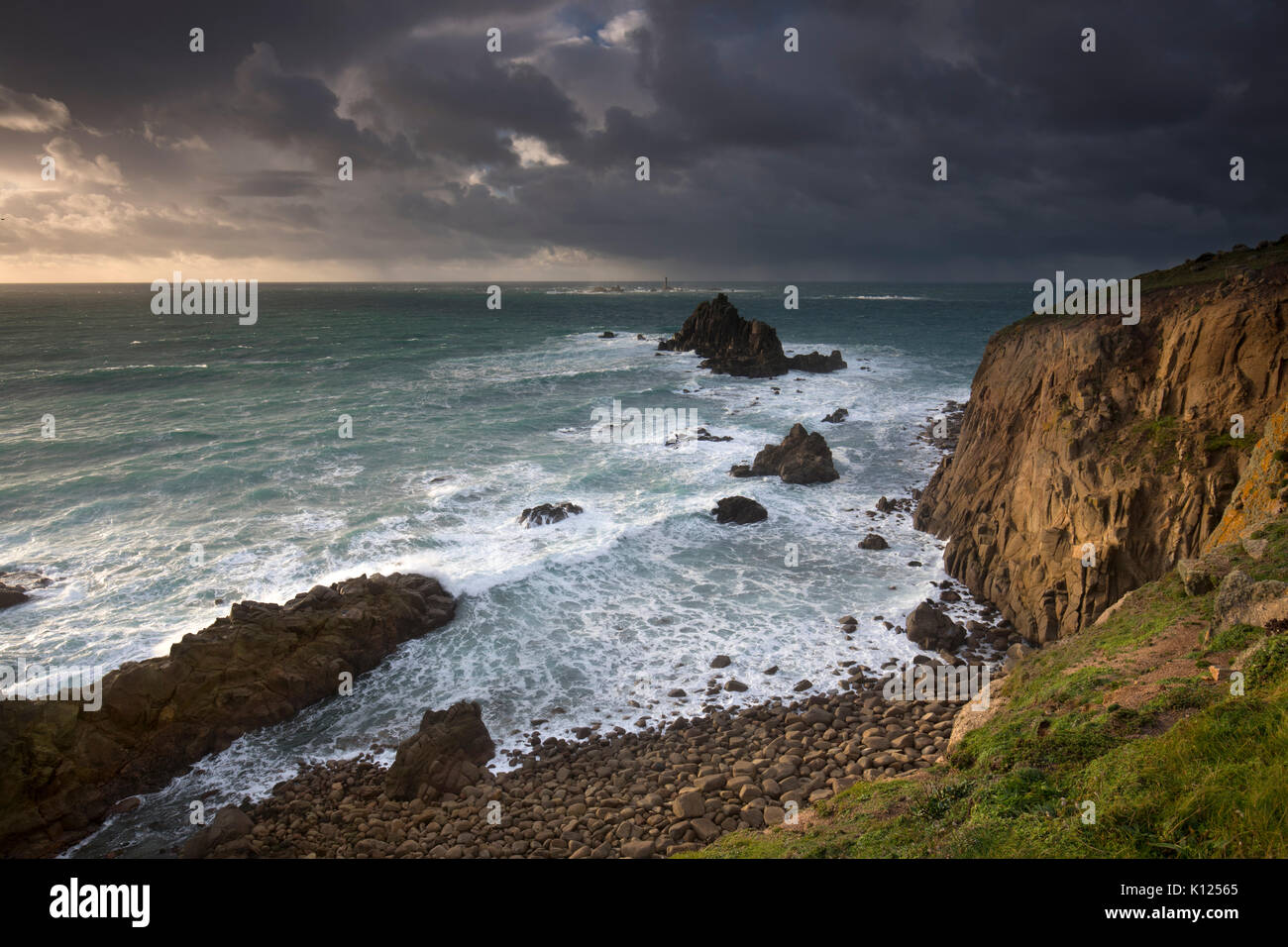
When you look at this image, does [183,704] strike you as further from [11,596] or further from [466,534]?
[466,534]

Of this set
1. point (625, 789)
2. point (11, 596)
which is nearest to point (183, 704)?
point (11, 596)

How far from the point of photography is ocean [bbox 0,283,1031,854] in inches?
693

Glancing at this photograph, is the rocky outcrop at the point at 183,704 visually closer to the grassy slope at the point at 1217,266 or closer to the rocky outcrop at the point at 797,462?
the rocky outcrop at the point at 797,462

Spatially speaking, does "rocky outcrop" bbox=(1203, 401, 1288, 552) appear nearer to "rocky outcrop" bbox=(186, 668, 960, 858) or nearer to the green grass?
the green grass

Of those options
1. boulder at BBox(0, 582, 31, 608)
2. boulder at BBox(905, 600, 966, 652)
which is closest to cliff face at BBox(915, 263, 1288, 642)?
boulder at BBox(905, 600, 966, 652)

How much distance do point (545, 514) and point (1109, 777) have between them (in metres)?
22.1

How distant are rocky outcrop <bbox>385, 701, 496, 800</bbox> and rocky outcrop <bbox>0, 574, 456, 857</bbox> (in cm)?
425

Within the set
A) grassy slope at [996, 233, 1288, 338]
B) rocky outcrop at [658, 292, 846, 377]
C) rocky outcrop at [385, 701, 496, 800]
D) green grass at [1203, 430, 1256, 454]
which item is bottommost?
rocky outcrop at [385, 701, 496, 800]

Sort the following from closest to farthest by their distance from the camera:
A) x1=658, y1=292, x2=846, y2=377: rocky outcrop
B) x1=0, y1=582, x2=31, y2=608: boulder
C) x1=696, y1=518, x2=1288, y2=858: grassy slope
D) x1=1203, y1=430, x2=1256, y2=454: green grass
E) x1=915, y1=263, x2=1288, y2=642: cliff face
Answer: x1=696, y1=518, x2=1288, y2=858: grassy slope, x1=1203, y1=430, x2=1256, y2=454: green grass, x1=915, y1=263, x2=1288, y2=642: cliff face, x1=0, y1=582, x2=31, y2=608: boulder, x1=658, y1=292, x2=846, y2=377: rocky outcrop

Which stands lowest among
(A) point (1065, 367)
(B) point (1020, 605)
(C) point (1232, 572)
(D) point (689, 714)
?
(D) point (689, 714)

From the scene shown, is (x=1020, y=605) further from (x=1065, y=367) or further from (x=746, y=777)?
(x=746, y=777)
